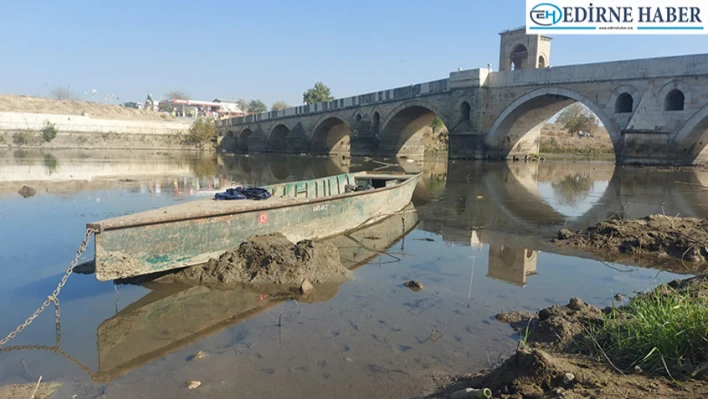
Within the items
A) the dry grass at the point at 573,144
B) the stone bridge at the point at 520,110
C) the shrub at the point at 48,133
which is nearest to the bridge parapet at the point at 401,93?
the stone bridge at the point at 520,110

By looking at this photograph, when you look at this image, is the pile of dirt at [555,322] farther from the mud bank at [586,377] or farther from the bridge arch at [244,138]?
the bridge arch at [244,138]

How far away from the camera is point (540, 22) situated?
2175 centimetres

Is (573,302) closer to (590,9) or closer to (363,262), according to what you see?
(363,262)

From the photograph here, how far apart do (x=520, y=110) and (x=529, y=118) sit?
10.0 feet

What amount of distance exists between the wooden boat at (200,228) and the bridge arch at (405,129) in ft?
102

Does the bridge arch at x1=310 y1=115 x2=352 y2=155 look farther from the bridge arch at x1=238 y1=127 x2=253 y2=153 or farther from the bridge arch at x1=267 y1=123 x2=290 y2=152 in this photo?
the bridge arch at x1=238 y1=127 x2=253 y2=153

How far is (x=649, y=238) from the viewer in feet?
27.0

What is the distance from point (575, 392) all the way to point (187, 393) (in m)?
2.80

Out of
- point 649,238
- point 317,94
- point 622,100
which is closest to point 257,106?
point 317,94

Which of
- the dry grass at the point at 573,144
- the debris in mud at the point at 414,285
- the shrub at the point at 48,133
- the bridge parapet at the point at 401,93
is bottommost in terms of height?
the debris in mud at the point at 414,285

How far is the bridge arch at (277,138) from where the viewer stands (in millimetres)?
59219

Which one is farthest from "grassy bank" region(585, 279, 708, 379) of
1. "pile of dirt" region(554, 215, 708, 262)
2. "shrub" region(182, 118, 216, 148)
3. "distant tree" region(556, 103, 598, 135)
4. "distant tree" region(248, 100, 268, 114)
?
"distant tree" region(248, 100, 268, 114)

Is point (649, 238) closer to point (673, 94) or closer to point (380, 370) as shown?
point (380, 370)

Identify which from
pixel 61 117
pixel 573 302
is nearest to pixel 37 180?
pixel 573 302
